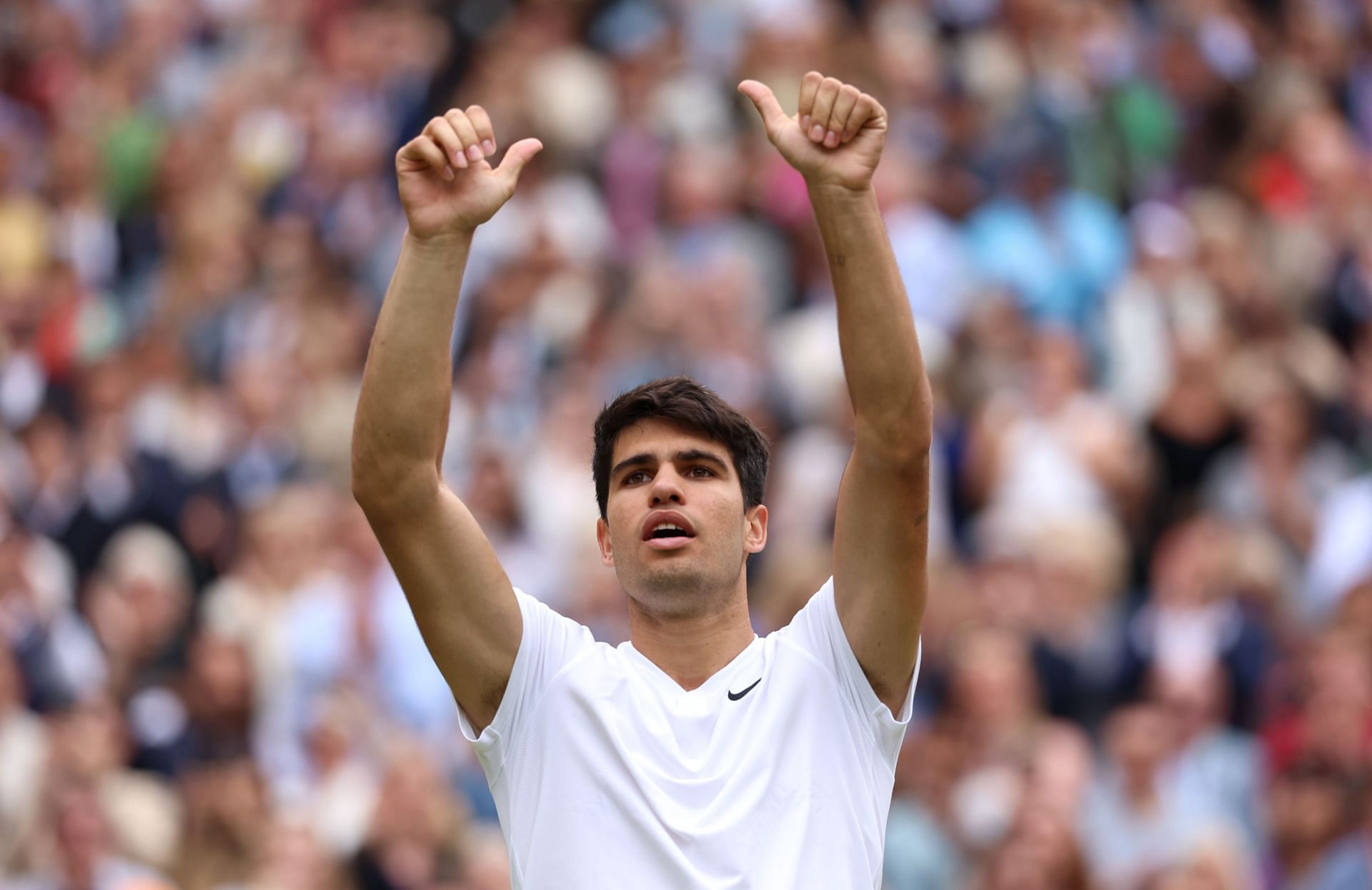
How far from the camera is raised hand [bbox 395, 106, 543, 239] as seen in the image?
4008 mm

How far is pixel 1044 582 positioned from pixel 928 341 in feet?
5.75

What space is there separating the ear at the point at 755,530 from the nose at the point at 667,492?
19 centimetres

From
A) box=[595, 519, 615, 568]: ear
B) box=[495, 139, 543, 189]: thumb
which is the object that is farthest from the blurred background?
box=[495, 139, 543, 189]: thumb

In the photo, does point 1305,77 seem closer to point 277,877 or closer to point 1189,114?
point 1189,114

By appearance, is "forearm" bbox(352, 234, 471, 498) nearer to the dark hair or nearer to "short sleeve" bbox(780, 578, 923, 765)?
the dark hair

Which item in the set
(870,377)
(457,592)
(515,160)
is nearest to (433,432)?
(457,592)

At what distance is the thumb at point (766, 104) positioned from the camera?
404 centimetres

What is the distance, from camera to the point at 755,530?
439 cm

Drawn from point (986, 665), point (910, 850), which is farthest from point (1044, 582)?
point (910, 850)

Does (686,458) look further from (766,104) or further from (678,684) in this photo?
(766,104)

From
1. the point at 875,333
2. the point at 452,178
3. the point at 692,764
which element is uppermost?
the point at 452,178

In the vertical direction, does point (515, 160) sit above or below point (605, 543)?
above

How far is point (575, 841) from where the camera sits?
12.8ft

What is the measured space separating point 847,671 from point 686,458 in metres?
0.52
